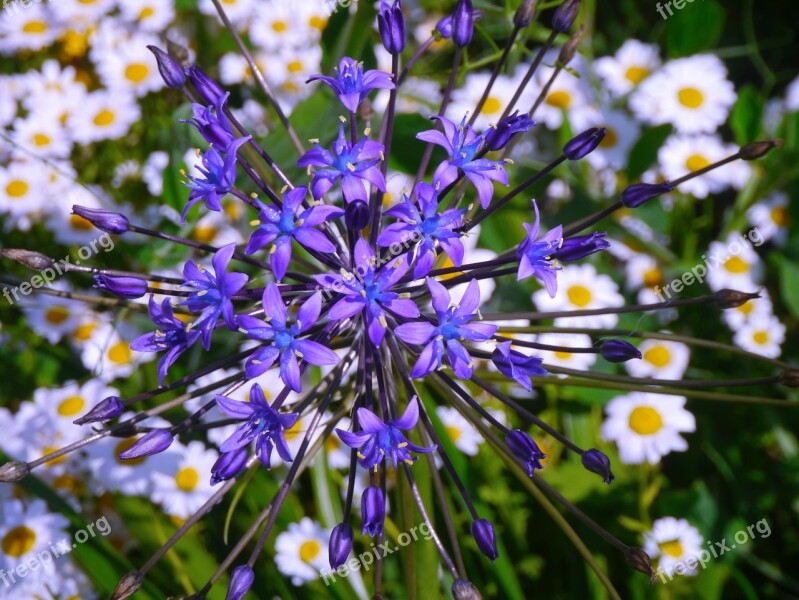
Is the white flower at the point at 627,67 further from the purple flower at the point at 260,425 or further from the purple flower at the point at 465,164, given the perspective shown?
the purple flower at the point at 260,425

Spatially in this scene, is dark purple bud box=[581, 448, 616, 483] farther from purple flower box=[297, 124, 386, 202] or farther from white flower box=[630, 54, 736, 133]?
white flower box=[630, 54, 736, 133]

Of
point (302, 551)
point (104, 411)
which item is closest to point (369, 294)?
point (104, 411)

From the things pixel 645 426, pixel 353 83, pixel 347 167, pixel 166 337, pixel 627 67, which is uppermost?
pixel 627 67

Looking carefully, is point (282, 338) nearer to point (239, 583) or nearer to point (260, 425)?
point (260, 425)

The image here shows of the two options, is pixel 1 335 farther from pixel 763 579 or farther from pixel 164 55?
pixel 763 579

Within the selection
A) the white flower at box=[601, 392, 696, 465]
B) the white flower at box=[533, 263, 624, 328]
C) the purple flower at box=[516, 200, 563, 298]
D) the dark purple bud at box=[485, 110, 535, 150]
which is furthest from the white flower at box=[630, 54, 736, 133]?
the purple flower at box=[516, 200, 563, 298]

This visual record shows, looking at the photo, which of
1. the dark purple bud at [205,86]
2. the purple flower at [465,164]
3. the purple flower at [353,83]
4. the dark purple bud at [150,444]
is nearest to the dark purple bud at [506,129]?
the purple flower at [465,164]

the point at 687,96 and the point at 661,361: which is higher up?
the point at 687,96
